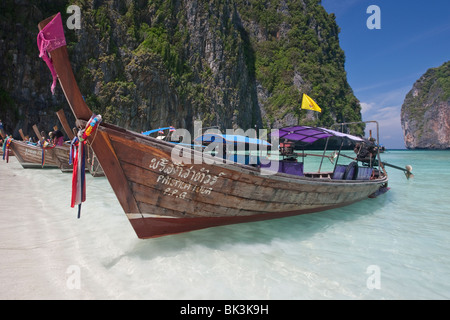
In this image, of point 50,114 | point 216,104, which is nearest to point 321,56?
point 216,104

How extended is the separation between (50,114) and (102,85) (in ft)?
30.1

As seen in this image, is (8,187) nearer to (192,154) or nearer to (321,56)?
(192,154)

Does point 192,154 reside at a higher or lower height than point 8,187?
higher

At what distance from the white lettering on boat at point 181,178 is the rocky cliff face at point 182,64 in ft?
42.7

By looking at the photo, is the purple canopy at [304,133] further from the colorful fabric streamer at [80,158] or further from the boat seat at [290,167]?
the colorful fabric streamer at [80,158]

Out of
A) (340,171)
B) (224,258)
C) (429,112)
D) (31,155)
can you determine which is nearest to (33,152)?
(31,155)

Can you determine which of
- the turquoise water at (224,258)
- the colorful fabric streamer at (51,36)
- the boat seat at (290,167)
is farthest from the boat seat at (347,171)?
the colorful fabric streamer at (51,36)

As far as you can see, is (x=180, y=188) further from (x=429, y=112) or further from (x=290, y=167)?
(x=429, y=112)

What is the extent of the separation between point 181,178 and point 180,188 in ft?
0.61

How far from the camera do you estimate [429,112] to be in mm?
117000

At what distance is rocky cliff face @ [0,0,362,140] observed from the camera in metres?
32.2

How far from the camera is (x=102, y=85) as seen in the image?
127ft

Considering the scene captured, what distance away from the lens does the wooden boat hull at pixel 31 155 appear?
516 inches
